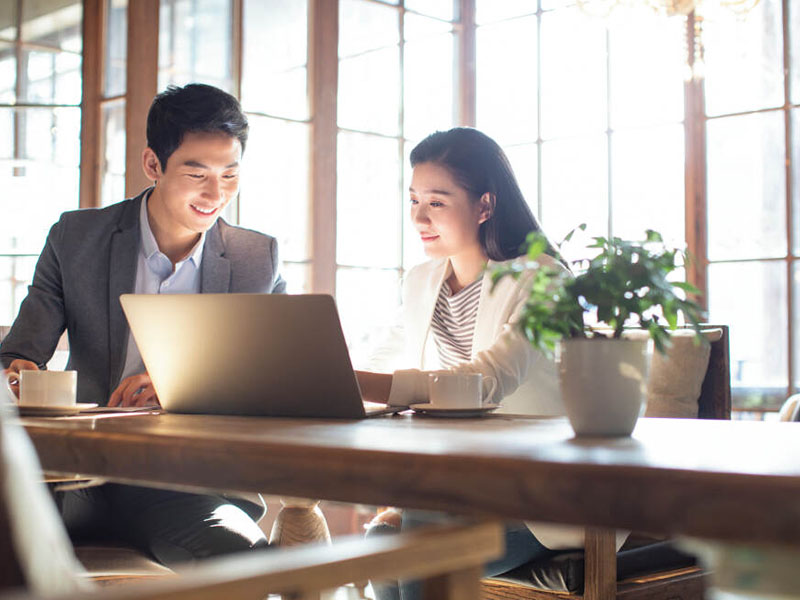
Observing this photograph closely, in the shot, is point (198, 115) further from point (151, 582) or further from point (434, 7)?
point (434, 7)

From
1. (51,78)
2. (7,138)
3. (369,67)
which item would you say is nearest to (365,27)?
(369,67)

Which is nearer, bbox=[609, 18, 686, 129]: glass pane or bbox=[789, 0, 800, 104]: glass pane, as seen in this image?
bbox=[789, 0, 800, 104]: glass pane

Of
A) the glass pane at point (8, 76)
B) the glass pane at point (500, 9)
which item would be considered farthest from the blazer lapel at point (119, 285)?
the glass pane at point (500, 9)

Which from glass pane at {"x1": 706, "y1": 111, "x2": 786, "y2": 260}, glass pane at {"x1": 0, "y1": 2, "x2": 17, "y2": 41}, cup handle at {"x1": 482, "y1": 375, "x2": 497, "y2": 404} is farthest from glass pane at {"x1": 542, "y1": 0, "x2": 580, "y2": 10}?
cup handle at {"x1": 482, "y1": 375, "x2": 497, "y2": 404}

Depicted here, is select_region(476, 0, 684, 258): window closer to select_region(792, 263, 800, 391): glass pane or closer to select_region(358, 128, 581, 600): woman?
select_region(792, 263, 800, 391): glass pane

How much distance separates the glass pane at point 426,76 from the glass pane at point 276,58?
2.14 feet

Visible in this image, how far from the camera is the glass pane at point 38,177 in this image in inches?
148

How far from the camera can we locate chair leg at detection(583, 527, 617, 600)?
1.52 metres

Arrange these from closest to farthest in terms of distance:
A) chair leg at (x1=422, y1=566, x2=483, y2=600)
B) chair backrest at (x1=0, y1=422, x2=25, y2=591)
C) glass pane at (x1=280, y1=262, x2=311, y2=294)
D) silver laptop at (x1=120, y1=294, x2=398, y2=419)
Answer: chair backrest at (x1=0, y1=422, x2=25, y2=591)
chair leg at (x1=422, y1=566, x2=483, y2=600)
silver laptop at (x1=120, y1=294, x2=398, y2=419)
glass pane at (x1=280, y1=262, x2=311, y2=294)

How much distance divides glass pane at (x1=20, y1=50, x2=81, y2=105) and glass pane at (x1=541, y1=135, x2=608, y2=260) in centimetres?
216

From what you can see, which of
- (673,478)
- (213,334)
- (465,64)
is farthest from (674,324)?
(465,64)

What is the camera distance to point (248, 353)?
1.38 meters

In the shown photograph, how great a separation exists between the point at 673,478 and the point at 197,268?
5.37 feet

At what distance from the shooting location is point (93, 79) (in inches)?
151
